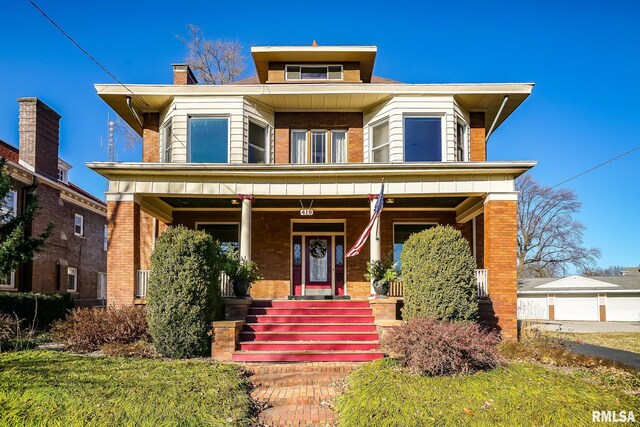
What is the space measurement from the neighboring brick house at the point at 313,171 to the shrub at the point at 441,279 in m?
2.21

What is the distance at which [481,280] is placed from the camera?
41.2 ft

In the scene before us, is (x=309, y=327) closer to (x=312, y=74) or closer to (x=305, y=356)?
(x=305, y=356)

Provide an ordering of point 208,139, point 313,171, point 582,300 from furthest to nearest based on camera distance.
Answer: point 582,300 < point 208,139 < point 313,171

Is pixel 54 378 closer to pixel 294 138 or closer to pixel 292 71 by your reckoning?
pixel 294 138

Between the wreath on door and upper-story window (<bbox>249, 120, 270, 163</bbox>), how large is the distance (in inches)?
120

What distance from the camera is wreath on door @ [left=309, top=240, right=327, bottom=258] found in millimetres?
15680

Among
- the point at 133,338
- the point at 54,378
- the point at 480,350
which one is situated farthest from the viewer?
the point at 133,338

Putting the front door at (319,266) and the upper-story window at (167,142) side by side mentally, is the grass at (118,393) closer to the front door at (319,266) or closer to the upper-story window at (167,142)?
the front door at (319,266)

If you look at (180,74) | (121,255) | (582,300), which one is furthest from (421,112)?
(582,300)

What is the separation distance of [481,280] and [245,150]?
766cm

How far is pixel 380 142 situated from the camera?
15.1m

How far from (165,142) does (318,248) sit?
5.89 metres

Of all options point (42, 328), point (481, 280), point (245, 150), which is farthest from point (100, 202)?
point (481, 280)

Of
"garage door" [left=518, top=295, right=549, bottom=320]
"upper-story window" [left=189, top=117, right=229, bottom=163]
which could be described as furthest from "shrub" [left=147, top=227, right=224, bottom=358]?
"garage door" [left=518, top=295, right=549, bottom=320]
